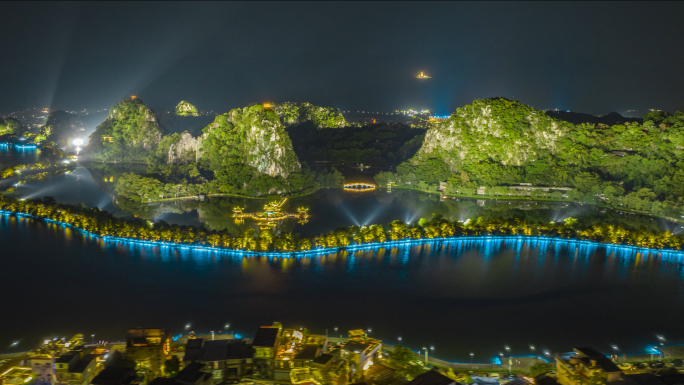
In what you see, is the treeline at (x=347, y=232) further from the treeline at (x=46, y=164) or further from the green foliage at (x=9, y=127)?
the green foliage at (x=9, y=127)

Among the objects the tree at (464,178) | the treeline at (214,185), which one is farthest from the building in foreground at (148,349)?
the tree at (464,178)

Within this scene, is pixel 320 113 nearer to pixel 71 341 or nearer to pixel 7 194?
pixel 7 194

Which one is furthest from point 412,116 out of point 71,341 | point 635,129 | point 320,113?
point 71,341

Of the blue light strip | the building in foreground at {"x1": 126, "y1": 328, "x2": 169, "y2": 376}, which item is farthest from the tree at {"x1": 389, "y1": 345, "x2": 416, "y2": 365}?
the blue light strip

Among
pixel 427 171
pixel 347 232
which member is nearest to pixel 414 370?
pixel 347 232

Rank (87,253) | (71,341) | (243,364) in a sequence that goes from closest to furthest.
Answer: (243,364)
(71,341)
(87,253)

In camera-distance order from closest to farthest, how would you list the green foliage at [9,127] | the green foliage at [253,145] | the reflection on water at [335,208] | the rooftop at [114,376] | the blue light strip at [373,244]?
the rooftop at [114,376]
the blue light strip at [373,244]
the reflection on water at [335,208]
the green foliage at [253,145]
the green foliage at [9,127]
